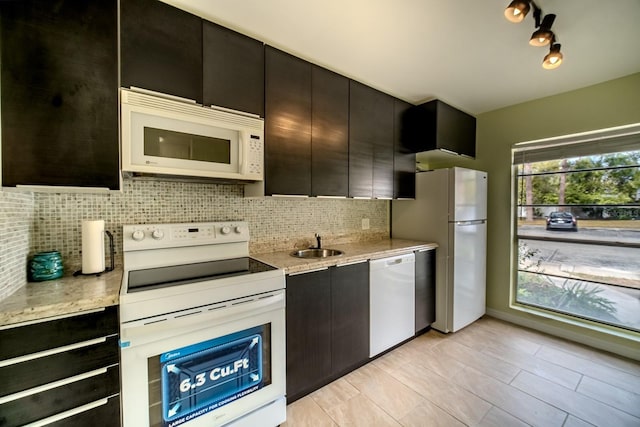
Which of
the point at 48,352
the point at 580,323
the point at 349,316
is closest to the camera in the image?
the point at 48,352

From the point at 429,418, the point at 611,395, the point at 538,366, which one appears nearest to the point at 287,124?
the point at 429,418

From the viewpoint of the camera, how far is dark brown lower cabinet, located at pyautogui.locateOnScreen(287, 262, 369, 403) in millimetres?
1606

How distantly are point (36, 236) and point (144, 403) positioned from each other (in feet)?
3.44

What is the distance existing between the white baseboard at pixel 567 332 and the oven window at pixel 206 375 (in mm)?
2856

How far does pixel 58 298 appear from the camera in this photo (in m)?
0.99

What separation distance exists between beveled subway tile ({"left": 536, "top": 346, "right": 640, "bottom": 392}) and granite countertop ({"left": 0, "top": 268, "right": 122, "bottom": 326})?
10.5 feet

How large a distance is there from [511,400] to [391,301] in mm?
972

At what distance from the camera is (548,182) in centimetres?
268

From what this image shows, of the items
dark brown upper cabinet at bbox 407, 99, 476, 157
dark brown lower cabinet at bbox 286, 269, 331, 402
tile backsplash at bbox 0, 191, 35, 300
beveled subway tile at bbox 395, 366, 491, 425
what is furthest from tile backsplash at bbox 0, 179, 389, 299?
beveled subway tile at bbox 395, 366, 491, 425

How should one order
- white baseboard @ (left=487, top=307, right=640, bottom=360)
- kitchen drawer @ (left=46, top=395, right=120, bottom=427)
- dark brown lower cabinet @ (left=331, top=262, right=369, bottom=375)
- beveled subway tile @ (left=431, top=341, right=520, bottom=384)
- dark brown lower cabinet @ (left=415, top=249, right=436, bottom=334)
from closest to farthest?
kitchen drawer @ (left=46, top=395, right=120, bottom=427) < dark brown lower cabinet @ (left=331, top=262, right=369, bottom=375) < beveled subway tile @ (left=431, top=341, right=520, bottom=384) < white baseboard @ (left=487, top=307, right=640, bottom=360) < dark brown lower cabinet @ (left=415, top=249, right=436, bottom=334)

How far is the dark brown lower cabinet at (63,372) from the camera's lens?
87 cm

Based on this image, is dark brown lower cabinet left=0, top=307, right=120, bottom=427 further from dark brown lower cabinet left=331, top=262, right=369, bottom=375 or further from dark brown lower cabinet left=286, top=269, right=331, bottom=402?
dark brown lower cabinet left=331, top=262, right=369, bottom=375

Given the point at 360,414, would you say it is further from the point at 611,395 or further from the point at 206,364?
the point at 611,395

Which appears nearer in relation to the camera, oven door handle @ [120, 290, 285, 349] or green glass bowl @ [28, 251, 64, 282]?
oven door handle @ [120, 290, 285, 349]
